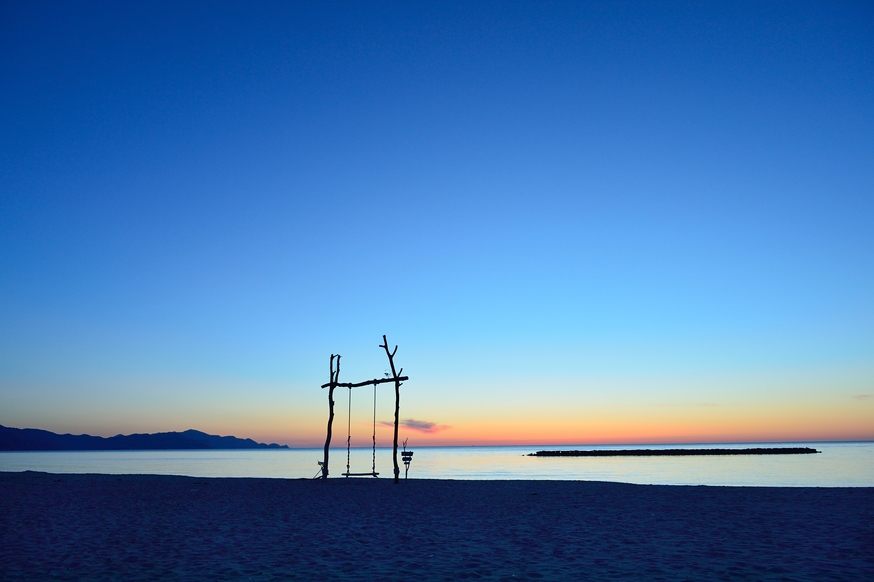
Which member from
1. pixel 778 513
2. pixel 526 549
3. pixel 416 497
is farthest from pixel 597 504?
pixel 526 549

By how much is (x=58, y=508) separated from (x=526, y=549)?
45.1 feet

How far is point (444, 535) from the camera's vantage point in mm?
12320

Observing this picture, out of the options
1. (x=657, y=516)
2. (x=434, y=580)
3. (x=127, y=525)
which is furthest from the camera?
(x=657, y=516)

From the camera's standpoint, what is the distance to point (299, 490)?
2330cm

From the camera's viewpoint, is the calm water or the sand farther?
the calm water

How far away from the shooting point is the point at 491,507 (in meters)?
17.4

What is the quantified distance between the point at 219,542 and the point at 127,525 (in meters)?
3.79

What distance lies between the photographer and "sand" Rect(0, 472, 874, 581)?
29.1 ft

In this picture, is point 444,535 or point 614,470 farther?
point 614,470

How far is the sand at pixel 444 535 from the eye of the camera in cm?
887

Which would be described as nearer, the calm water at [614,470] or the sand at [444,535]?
the sand at [444,535]

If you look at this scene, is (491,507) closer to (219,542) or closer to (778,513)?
(778,513)

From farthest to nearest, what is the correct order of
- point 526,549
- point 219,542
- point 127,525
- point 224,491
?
1. point 224,491
2. point 127,525
3. point 219,542
4. point 526,549

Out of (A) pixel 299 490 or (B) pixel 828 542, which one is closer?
(B) pixel 828 542
